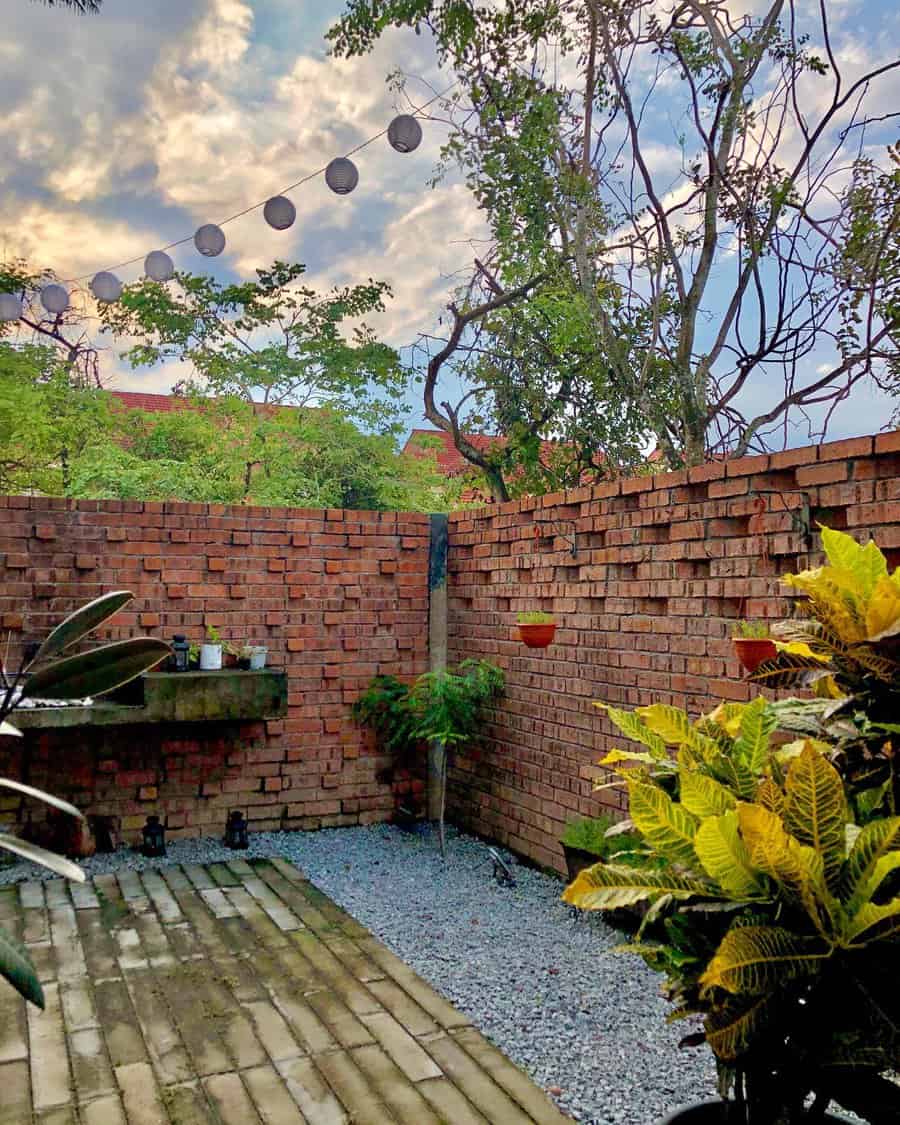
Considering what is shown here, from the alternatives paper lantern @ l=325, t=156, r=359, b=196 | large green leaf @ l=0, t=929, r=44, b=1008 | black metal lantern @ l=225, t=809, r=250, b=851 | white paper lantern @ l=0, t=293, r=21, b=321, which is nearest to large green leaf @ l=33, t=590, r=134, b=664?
large green leaf @ l=0, t=929, r=44, b=1008

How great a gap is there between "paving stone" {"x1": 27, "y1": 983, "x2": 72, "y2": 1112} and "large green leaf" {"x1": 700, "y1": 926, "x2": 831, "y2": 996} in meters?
1.87

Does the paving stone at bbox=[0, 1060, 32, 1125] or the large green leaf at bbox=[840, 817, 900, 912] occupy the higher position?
the large green leaf at bbox=[840, 817, 900, 912]

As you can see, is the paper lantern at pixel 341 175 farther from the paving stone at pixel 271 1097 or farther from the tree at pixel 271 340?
the paving stone at pixel 271 1097

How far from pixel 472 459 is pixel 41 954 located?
229 inches

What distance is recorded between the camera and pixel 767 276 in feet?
20.4

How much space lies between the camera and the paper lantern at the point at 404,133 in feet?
19.3

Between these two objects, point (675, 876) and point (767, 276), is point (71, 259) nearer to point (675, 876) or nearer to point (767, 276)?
point (767, 276)

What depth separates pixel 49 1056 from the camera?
2.38m

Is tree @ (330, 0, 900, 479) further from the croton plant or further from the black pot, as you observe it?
the black pot

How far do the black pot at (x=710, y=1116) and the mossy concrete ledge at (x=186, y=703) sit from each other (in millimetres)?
3201

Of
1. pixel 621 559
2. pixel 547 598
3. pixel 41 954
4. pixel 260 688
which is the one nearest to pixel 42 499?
pixel 260 688

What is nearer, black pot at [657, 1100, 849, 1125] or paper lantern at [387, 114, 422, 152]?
black pot at [657, 1100, 849, 1125]

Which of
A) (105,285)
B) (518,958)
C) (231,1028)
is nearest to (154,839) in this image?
(231,1028)

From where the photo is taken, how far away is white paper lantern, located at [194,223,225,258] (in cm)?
697
